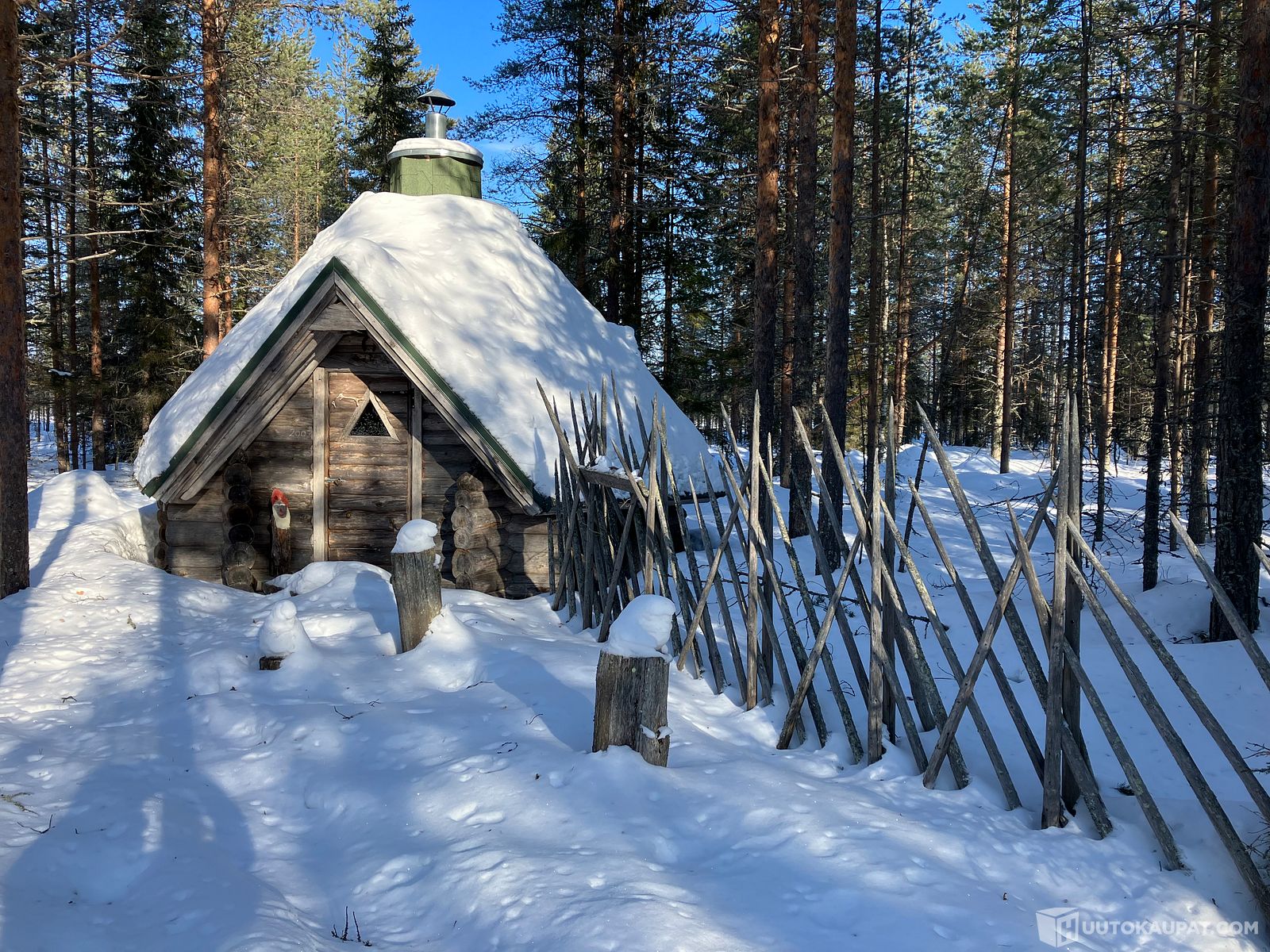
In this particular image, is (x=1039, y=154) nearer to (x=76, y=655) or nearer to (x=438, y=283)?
(x=438, y=283)

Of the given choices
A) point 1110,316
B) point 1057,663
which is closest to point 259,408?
point 1057,663

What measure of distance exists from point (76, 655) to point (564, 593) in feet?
12.8

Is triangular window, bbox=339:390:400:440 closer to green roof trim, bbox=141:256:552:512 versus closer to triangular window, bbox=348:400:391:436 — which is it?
triangular window, bbox=348:400:391:436

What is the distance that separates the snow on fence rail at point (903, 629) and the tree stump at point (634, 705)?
939mm

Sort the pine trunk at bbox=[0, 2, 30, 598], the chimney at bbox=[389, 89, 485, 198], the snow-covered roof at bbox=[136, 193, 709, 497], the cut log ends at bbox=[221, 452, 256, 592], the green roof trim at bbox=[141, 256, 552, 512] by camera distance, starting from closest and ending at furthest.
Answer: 1. the pine trunk at bbox=[0, 2, 30, 598]
2. the green roof trim at bbox=[141, 256, 552, 512]
3. the snow-covered roof at bbox=[136, 193, 709, 497]
4. the cut log ends at bbox=[221, 452, 256, 592]
5. the chimney at bbox=[389, 89, 485, 198]

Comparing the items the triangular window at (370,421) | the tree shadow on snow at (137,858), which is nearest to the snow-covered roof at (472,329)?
the triangular window at (370,421)

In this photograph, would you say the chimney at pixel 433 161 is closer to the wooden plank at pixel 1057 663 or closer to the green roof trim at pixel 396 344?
the green roof trim at pixel 396 344

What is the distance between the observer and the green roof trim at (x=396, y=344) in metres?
7.34

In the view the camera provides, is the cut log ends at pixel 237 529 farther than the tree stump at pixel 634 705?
Yes

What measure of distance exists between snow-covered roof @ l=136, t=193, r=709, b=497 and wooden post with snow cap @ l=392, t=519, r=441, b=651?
1723 mm

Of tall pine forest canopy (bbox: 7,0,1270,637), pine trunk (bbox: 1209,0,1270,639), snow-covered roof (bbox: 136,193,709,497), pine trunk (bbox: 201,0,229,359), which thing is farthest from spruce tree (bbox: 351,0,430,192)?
pine trunk (bbox: 1209,0,1270,639)

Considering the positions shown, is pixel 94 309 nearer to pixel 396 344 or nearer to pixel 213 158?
pixel 213 158

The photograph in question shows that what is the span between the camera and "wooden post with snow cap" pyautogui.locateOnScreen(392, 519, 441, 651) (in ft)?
19.2

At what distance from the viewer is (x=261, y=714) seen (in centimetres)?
482
